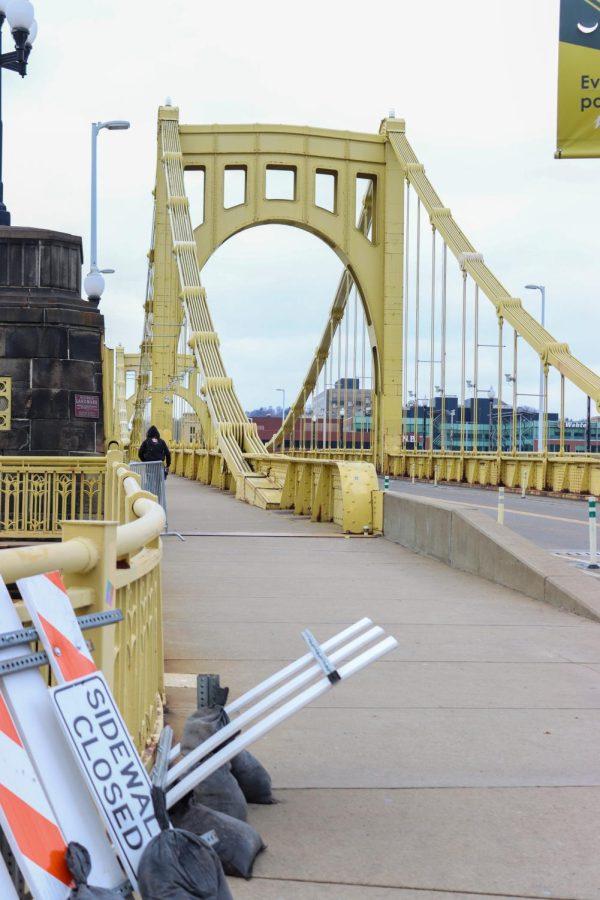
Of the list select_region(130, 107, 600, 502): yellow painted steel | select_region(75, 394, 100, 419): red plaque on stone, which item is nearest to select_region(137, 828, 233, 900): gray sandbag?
select_region(75, 394, 100, 419): red plaque on stone

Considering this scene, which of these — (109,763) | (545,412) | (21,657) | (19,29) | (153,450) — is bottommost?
(109,763)

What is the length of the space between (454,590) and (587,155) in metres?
4.12

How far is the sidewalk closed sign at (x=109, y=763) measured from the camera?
106 inches

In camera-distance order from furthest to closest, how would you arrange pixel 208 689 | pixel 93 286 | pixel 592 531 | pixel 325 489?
pixel 93 286 → pixel 325 489 → pixel 592 531 → pixel 208 689

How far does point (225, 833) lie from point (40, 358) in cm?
1276

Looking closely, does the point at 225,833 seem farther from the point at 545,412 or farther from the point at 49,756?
the point at 545,412

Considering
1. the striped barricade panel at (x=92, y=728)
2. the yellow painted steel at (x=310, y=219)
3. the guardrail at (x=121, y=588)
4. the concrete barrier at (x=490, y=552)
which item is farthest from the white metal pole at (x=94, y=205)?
the striped barricade panel at (x=92, y=728)

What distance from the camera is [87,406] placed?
15711 millimetres

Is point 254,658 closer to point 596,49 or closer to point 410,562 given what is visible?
point 410,562

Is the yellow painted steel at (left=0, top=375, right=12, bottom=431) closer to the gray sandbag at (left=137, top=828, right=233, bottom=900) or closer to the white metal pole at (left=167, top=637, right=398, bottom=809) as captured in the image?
the white metal pole at (left=167, top=637, right=398, bottom=809)

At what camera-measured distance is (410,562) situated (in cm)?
1255

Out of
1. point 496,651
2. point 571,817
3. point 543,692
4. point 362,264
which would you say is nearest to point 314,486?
point 496,651

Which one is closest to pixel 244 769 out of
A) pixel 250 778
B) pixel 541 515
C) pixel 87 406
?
pixel 250 778

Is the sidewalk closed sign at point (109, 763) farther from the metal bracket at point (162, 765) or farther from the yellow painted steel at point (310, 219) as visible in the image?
the yellow painted steel at point (310, 219)
